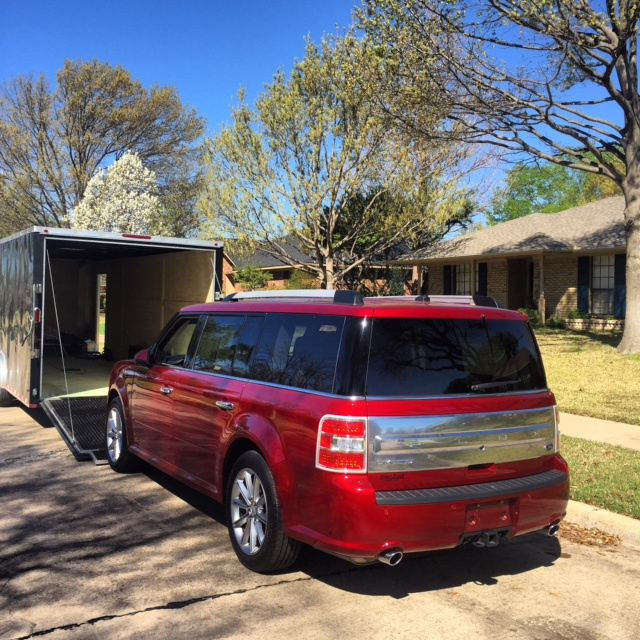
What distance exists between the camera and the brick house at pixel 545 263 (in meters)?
22.3

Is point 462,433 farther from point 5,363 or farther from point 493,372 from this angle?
point 5,363

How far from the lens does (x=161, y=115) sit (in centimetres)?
3675

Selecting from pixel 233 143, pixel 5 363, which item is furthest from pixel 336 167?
pixel 5 363

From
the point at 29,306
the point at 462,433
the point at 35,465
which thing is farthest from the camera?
the point at 29,306

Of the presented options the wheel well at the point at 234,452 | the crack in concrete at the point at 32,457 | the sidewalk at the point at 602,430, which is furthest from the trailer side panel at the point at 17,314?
the sidewalk at the point at 602,430

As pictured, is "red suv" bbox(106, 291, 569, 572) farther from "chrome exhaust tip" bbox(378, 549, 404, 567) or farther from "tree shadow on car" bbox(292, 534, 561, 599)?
"tree shadow on car" bbox(292, 534, 561, 599)

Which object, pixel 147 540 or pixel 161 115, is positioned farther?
pixel 161 115

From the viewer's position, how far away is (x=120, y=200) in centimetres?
3334

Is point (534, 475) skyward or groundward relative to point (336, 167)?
groundward

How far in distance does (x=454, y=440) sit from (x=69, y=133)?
113 ft

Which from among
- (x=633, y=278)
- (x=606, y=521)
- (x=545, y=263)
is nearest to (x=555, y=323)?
(x=545, y=263)

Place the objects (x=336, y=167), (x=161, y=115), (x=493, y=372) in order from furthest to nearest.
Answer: (x=161, y=115) < (x=336, y=167) < (x=493, y=372)

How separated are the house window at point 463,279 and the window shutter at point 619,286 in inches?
267

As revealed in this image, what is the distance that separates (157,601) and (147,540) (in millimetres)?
1077
